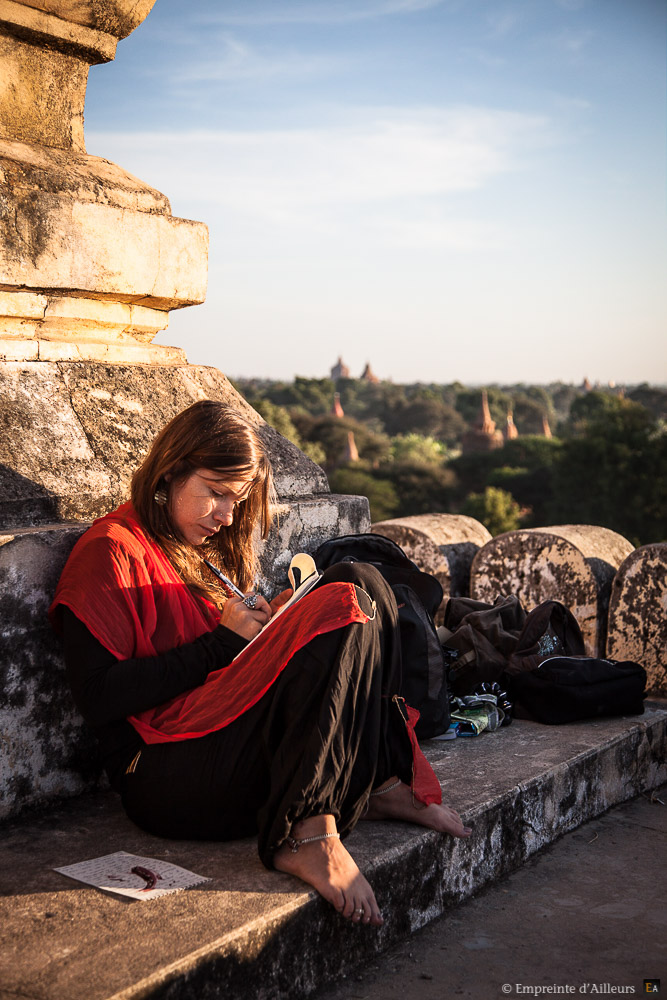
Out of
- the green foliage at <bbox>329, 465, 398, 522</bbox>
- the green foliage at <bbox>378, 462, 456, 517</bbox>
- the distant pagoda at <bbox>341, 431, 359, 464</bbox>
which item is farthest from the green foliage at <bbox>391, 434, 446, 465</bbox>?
the green foliage at <bbox>329, 465, 398, 522</bbox>

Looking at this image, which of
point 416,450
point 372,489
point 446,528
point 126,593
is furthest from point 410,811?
point 416,450

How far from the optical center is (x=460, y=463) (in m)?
55.5

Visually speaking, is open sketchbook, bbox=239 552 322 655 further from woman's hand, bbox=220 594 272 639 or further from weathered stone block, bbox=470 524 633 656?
weathered stone block, bbox=470 524 633 656

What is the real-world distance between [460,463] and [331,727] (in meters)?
54.1

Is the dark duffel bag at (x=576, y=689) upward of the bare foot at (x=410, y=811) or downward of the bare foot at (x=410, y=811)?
upward

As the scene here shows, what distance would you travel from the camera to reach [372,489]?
154 ft

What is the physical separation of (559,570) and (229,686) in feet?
7.28

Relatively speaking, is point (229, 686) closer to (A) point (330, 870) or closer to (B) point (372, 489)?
(A) point (330, 870)

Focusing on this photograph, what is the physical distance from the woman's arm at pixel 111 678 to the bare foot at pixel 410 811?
20.8 inches

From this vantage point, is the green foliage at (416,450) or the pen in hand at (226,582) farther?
the green foliage at (416,450)

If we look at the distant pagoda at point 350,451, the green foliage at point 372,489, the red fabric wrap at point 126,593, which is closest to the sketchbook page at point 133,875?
the red fabric wrap at point 126,593

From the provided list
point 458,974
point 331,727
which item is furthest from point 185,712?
point 458,974

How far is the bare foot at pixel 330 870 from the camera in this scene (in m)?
1.86

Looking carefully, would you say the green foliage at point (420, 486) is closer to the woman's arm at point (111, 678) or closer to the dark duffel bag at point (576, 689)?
the dark duffel bag at point (576, 689)
